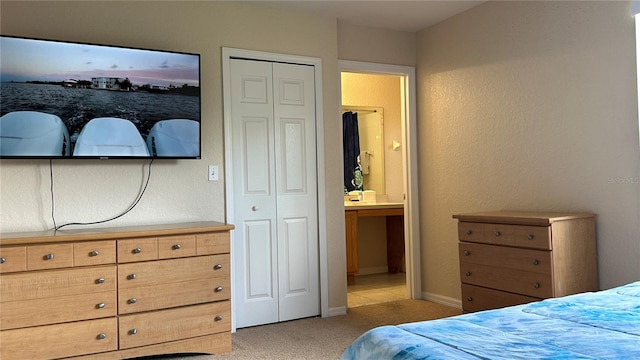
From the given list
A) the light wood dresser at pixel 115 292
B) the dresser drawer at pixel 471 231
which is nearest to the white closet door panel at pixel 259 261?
the light wood dresser at pixel 115 292

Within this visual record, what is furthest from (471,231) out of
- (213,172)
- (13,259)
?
(13,259)

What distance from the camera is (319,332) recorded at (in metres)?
3.65

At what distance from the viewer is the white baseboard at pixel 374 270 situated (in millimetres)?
5957

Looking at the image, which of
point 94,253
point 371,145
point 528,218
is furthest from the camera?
point 371,145

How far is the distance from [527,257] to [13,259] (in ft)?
9.63

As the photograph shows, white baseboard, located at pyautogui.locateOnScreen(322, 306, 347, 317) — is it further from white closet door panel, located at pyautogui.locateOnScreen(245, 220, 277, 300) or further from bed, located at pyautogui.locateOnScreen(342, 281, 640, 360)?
bed, located at pyautogui.locateOnScreen(342, 281, 640, 360)

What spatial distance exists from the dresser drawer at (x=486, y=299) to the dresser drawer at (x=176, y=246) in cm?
189

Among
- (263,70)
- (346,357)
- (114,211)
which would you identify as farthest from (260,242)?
(346,357)

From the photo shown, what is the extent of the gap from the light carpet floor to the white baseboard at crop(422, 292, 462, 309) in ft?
0.18

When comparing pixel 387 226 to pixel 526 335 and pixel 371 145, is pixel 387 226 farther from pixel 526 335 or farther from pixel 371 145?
pixel 526 335

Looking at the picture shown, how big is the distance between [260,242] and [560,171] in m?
2.21

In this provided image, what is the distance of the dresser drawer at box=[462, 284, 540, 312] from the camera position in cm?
318

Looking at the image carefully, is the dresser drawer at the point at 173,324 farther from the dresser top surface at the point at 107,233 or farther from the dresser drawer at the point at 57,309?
the dresser top surface at the point at 107,233

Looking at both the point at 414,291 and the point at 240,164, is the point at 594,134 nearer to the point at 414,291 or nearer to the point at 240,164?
the point at 414,291
